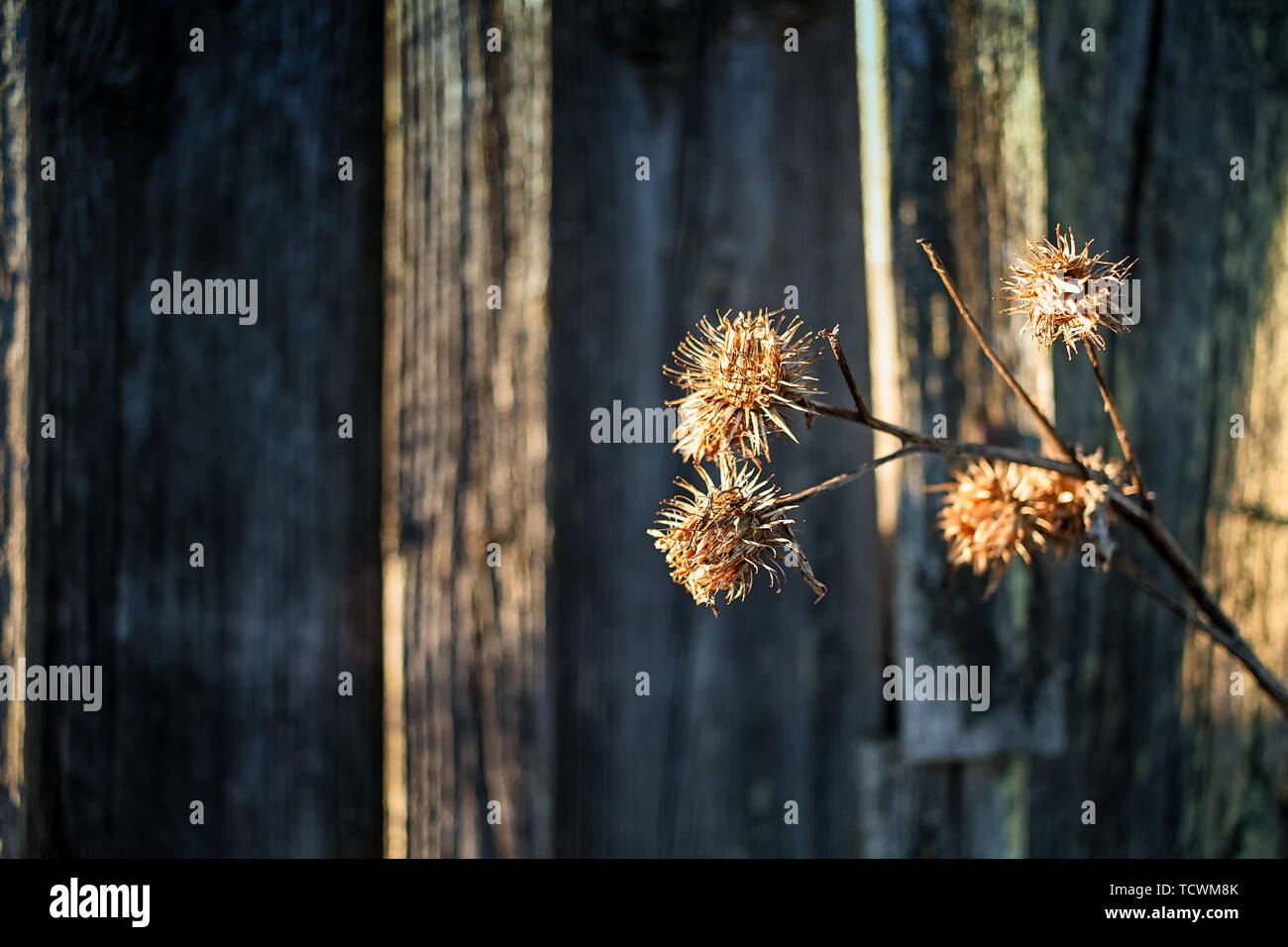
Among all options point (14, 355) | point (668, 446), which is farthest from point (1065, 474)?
point (14, 355)

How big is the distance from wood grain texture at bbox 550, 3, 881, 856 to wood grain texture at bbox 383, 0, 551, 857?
9 cm

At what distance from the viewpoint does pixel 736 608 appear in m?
1.18

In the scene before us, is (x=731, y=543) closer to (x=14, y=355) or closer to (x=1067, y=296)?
(x=1067, y=296)

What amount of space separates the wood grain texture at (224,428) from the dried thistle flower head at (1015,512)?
797mm

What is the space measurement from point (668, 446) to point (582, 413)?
0.43 feet

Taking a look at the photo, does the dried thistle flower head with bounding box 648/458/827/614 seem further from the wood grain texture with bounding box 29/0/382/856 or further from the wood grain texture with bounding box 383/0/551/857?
the wood grain texture with bounding box 29/0/382/856

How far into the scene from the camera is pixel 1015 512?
2.12 ft

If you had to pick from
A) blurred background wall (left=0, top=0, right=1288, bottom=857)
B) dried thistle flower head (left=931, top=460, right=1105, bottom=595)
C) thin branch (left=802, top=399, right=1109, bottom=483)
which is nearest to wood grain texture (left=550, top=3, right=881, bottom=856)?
blurred background wall (left=0, top=0, right=1288, bottom=857)

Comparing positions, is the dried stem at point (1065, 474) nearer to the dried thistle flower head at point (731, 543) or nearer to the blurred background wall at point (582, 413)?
the dried thistle flower head at point (731, 543)

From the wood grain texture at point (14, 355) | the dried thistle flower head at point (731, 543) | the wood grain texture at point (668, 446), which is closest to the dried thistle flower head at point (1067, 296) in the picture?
the dried thistle flower head at point (731, 543)

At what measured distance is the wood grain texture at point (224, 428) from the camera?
111 cm
